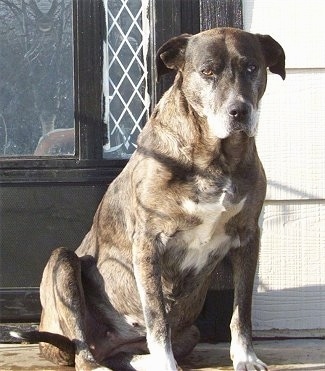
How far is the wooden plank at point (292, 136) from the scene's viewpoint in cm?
505

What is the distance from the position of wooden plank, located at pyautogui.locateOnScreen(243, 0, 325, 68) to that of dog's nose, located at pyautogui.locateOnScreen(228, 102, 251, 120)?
1046mm

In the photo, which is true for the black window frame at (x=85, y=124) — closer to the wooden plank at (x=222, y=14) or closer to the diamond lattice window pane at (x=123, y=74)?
the diamond lattice window pane at (x=123, y=74)

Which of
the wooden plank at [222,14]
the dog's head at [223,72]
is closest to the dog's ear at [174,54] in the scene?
the dog's head at [223,72]

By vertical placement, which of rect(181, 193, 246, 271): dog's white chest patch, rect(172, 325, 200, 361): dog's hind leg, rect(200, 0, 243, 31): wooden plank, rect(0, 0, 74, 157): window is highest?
rect(200, 0, 243, 31): wooden plank

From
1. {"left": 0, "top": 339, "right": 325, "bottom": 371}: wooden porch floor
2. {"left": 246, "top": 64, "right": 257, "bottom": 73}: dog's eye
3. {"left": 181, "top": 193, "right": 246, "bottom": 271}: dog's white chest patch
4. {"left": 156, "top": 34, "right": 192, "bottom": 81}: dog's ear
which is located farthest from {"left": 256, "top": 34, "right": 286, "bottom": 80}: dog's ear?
{"left": 0, "top": 339, "right": 325, "bottom": 371}: wooden porch floor

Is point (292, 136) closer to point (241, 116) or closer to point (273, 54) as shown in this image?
point (273, 54)

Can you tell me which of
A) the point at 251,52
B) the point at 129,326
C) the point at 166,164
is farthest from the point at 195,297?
the point at 251,52

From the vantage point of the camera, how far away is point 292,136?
5.06m

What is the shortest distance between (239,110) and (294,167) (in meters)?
1.10

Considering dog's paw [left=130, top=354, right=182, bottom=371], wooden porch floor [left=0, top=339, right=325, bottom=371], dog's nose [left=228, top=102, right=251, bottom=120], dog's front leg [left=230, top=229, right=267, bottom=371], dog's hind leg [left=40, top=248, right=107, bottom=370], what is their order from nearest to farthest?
dog's nose [left=228, top=102, right=251, bottom=120]
dog's paw [left=130, top=354, right=182, bottom=371]
dog's front leg [left=230, top=229, right=267, bottom=371]
dog's hind leg [left=40, top=248, right=107, bottom=370]
wooden porch floor [left=0, top=339, right=325, bottom=371]

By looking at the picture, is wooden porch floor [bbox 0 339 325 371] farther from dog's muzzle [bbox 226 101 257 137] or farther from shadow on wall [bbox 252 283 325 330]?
dog's muzzle [bbox 226 101 257 137]

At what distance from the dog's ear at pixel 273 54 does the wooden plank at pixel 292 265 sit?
32.7 inches

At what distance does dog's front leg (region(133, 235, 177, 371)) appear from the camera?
4.19 metres

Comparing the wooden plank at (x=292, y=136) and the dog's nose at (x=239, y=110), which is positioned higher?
the dog's nose at (x=239, y=110)
